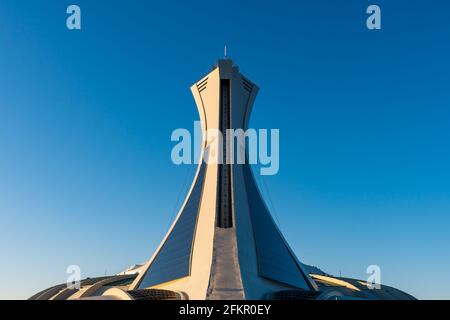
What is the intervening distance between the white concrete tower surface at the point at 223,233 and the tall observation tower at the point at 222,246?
56mm

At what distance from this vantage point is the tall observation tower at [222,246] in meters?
16.7

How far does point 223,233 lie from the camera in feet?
64.4

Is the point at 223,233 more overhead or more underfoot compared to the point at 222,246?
more overhead

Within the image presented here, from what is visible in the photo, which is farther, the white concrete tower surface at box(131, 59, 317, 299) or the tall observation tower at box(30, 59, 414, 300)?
the white concrete tower surface at box(131, 59, 317, 299)

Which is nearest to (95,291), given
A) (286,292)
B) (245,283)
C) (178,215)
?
(178,215)

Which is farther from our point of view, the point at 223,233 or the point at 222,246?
the point at 223,233

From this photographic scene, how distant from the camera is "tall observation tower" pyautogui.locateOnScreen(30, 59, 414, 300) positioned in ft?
54.9

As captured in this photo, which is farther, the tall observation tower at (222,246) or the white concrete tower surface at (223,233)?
the white concrete tower surface at (223,233)

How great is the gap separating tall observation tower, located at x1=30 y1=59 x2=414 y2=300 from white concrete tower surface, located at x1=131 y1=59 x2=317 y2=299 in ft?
0.19

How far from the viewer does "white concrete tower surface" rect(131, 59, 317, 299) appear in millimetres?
16906

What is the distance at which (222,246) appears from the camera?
18625mm

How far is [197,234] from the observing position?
806 inches

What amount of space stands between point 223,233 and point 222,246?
1116 millimetres
